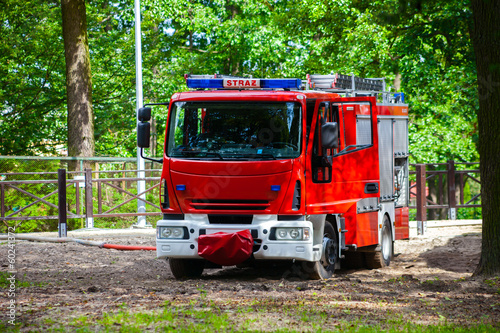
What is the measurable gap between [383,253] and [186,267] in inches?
151

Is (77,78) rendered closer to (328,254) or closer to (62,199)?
(62,199)

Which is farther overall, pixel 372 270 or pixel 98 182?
pixel 98 182

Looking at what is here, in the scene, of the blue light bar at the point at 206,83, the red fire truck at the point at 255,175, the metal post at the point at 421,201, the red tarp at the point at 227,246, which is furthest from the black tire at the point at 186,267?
the metal post at the point at 421,201

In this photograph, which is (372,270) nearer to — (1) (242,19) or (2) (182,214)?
(2) (182,214)

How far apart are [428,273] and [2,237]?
35.2 feet

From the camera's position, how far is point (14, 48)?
87.5 ft

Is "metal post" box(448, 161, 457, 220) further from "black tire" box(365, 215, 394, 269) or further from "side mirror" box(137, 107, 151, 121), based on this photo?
"side mirror" box(137, 107, 151, 121)

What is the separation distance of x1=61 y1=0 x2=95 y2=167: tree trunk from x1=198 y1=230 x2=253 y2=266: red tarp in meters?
12.4

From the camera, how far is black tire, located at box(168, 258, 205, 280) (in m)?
10.6

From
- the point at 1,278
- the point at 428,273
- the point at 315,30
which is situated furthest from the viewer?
the point at 315,30

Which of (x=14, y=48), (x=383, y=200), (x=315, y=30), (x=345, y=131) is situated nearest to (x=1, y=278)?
(x=345, y=131)

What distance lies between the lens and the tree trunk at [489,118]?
927cm

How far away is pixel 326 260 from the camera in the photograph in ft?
34.3

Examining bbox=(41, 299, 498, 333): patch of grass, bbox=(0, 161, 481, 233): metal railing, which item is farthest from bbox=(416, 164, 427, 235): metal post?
bbox=(41, 299, 498, 333): patch of grass
